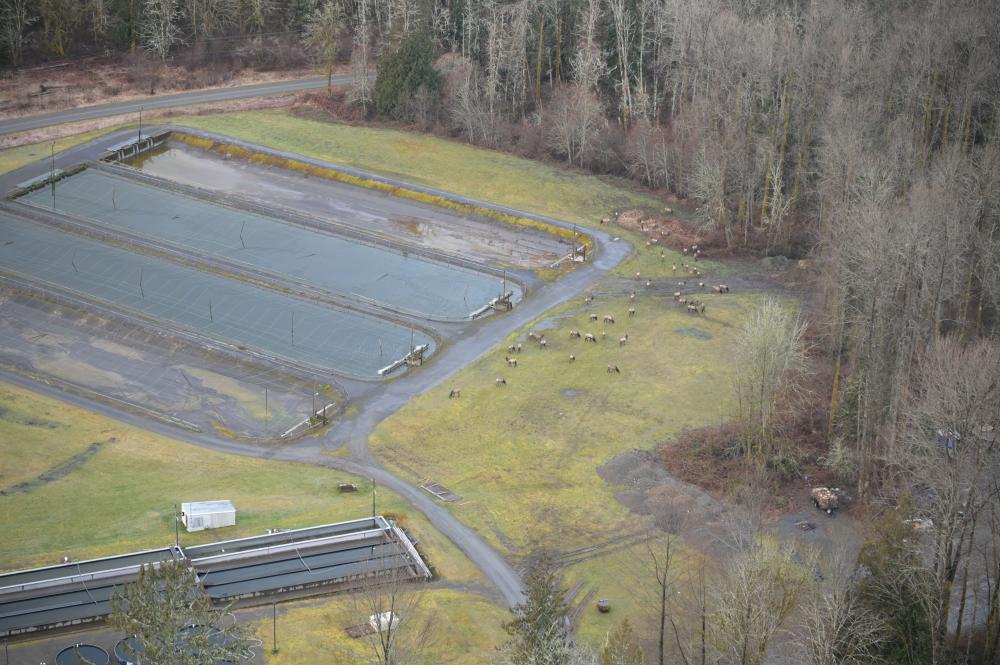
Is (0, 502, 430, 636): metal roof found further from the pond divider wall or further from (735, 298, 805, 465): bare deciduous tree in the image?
the pond divider wall

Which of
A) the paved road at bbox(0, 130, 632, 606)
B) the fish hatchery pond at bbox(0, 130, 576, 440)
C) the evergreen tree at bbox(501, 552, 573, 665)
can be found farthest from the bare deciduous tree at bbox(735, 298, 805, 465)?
the evergreen tree at bbox(501, 552, 573, 665)

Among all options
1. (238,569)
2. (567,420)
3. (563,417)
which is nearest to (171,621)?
(238,569)

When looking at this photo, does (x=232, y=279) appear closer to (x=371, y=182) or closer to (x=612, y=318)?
(x=371, y=182)

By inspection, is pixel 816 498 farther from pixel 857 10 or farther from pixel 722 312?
pixel 857 10

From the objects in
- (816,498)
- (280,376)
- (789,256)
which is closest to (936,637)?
(816,498)

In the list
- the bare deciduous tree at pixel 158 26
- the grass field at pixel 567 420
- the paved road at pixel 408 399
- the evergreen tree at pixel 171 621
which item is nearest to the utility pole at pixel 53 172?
the bare deciduous tree at pixel 158 26
